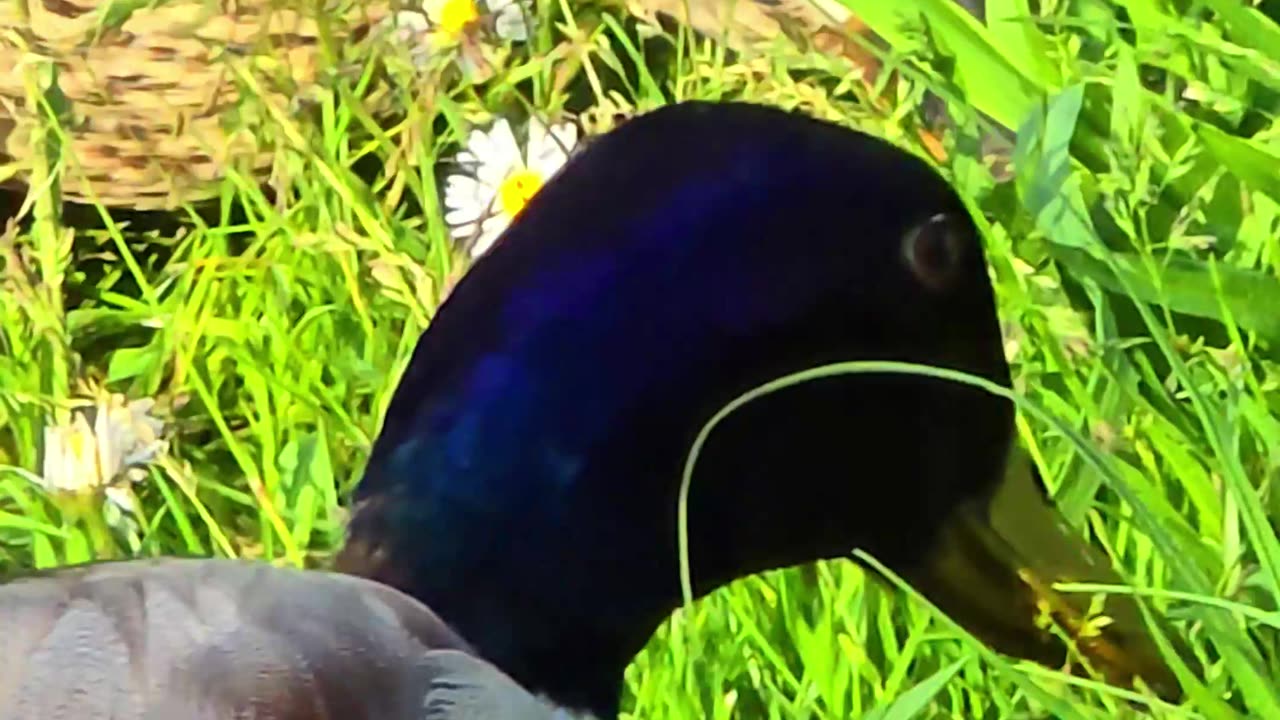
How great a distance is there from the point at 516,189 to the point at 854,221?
335 mm

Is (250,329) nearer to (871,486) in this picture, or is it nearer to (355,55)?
(355,55)

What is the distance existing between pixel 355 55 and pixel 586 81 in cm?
13

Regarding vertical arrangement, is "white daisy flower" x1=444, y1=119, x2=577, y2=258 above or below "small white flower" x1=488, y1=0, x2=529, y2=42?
below

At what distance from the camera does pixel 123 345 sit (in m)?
1.06

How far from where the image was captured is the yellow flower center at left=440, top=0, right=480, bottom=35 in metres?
1.06

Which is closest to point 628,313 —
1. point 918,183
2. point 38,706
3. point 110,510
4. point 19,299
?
point 918,183

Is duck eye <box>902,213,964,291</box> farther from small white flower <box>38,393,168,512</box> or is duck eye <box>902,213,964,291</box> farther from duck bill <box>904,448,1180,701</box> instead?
small white flower <box>38,393,168,512</box>

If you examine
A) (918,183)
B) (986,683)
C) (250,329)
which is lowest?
(986,683)

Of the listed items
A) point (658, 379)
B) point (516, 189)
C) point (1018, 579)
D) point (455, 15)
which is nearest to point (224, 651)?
point (658, 379)

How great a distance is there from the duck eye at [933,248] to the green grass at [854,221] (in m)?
0.06

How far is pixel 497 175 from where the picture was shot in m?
0.98

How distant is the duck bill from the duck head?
2 centimetres

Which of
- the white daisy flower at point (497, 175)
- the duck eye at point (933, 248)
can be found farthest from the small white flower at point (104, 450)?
the duck eye at point (933, 248)

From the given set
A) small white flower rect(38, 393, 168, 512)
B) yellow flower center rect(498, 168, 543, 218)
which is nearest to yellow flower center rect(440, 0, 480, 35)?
yellow flower center rect(498, 168, 543, 218)
